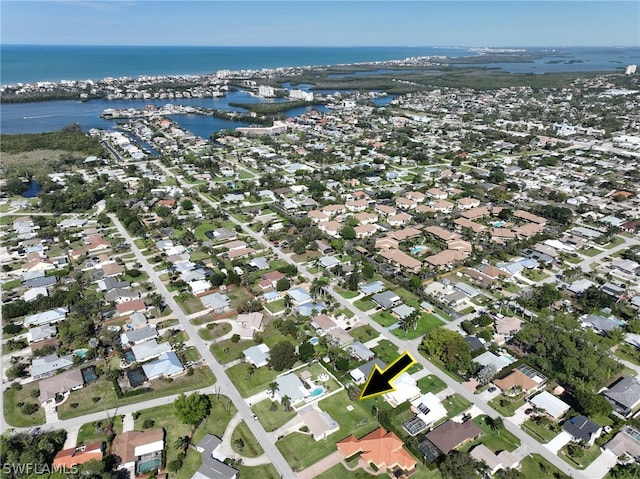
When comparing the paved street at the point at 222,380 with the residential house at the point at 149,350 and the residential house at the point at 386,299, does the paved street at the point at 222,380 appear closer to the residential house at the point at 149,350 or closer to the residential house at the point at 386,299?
the residential house at the point at 149,350

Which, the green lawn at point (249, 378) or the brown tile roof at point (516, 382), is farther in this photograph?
the green lawn at point (249, 378)

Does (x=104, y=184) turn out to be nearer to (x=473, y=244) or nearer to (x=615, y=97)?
(x=473, y=244)

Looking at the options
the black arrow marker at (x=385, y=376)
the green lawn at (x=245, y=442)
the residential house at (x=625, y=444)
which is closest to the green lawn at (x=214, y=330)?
the green lawn at (x=245, y=442)

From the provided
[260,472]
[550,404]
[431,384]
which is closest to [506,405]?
[550,404]

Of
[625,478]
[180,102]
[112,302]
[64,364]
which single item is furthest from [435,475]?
[180,102]

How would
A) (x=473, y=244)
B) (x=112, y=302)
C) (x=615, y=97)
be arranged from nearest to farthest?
(x=112, y=302)
(x=473, y=244)
(x=615, y=97)

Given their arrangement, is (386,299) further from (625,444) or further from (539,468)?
(625,444)
